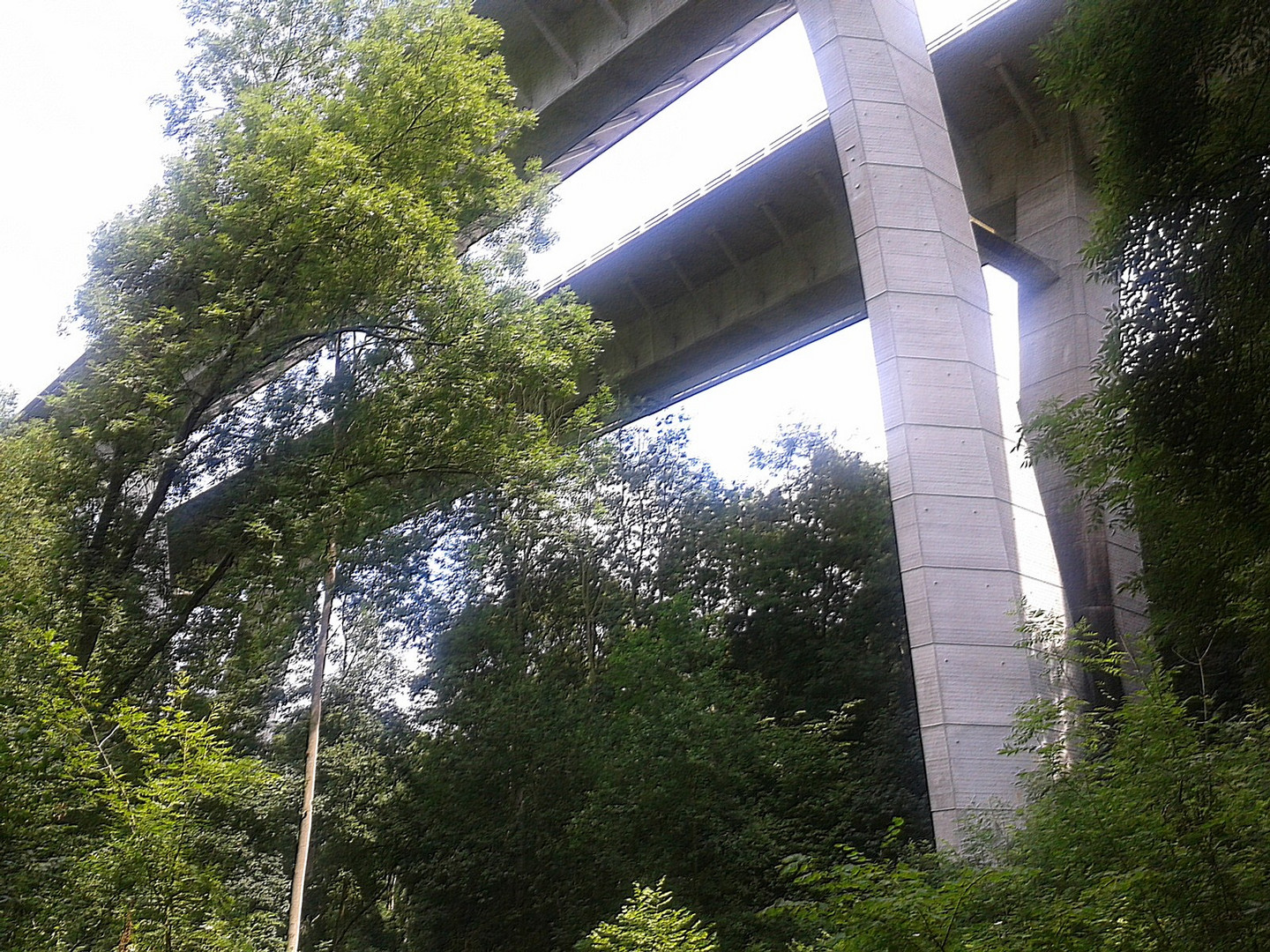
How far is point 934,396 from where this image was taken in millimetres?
11773

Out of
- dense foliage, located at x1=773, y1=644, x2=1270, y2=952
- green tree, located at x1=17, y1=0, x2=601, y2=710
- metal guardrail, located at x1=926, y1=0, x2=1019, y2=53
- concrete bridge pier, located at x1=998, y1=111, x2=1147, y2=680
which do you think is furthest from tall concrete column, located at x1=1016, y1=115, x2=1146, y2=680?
green tree, located at x1=17, y1=0, x2=601, y2=710

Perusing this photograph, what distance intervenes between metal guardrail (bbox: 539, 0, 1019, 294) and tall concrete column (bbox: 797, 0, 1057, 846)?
8.71 feet

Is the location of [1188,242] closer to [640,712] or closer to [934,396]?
[934,396]

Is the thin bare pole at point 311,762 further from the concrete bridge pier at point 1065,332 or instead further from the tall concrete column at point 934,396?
the concrete bridge pier at point 1065,332

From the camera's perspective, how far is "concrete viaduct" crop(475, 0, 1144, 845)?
11.0 meters

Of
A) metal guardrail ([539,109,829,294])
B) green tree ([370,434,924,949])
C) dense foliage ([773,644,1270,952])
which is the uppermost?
metal guardrail ([539,109,829,294])

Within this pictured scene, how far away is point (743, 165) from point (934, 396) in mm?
9401

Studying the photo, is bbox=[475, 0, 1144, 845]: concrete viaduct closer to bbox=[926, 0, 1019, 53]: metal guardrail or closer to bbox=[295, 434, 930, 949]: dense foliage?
bbox=[926, 0, 1019, 53]: metal guardrail

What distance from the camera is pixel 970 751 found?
10.3 metres

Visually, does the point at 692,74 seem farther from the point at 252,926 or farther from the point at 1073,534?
the point at 252,926

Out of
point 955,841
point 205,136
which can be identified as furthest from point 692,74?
point 955,841

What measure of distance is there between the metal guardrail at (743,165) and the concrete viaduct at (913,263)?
0.06 m

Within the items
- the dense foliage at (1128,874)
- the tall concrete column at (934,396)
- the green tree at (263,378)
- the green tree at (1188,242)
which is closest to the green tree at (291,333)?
the green tree at (263,378)

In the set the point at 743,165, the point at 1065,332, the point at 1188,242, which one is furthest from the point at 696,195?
the point at 1188,242
